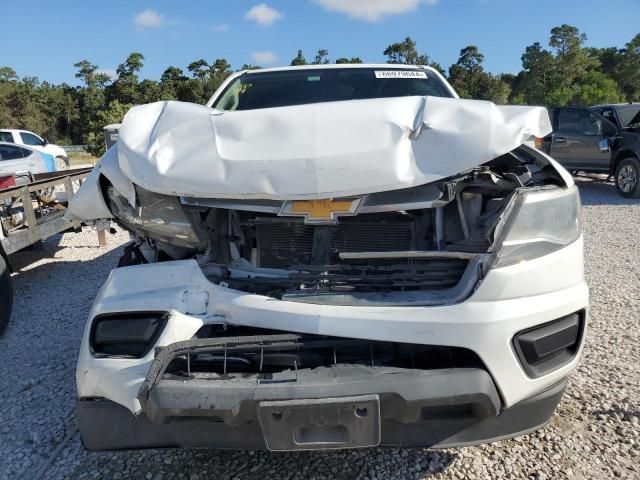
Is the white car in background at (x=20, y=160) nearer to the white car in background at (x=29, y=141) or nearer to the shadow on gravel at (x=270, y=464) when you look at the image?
the white car in background at (x=29, y=141)

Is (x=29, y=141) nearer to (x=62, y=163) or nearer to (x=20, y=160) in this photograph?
(x=62, y=163)

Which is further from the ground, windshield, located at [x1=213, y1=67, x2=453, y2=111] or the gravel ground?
windshield, located at [x1=213, y1=67, x2=453, y2=111]

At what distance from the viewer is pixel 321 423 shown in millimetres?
1652

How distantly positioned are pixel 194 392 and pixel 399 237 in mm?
1080

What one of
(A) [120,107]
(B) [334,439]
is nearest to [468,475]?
(B) [334,439]

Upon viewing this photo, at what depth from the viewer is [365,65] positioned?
3887 millimetres

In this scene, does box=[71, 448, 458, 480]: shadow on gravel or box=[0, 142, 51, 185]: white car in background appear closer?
box=[71, 448, 458, 480]: shadow on gravel

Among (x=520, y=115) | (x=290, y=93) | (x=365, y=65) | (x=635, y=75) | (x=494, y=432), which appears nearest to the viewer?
(x=494, y=432)

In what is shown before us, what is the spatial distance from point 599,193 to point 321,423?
422 inches

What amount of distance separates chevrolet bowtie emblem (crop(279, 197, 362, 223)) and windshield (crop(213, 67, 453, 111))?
1.69m

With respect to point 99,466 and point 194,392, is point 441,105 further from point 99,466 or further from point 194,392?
point 99,466

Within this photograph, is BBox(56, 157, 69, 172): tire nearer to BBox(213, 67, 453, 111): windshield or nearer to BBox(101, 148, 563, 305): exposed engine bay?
BBox(213, 67, 453, 111): windshield

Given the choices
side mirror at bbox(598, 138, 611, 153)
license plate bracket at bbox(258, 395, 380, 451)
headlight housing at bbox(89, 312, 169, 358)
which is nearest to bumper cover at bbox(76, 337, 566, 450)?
license plate bracket at bbox(258, 395, 380, 451)

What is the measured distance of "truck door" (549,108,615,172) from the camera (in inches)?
404
